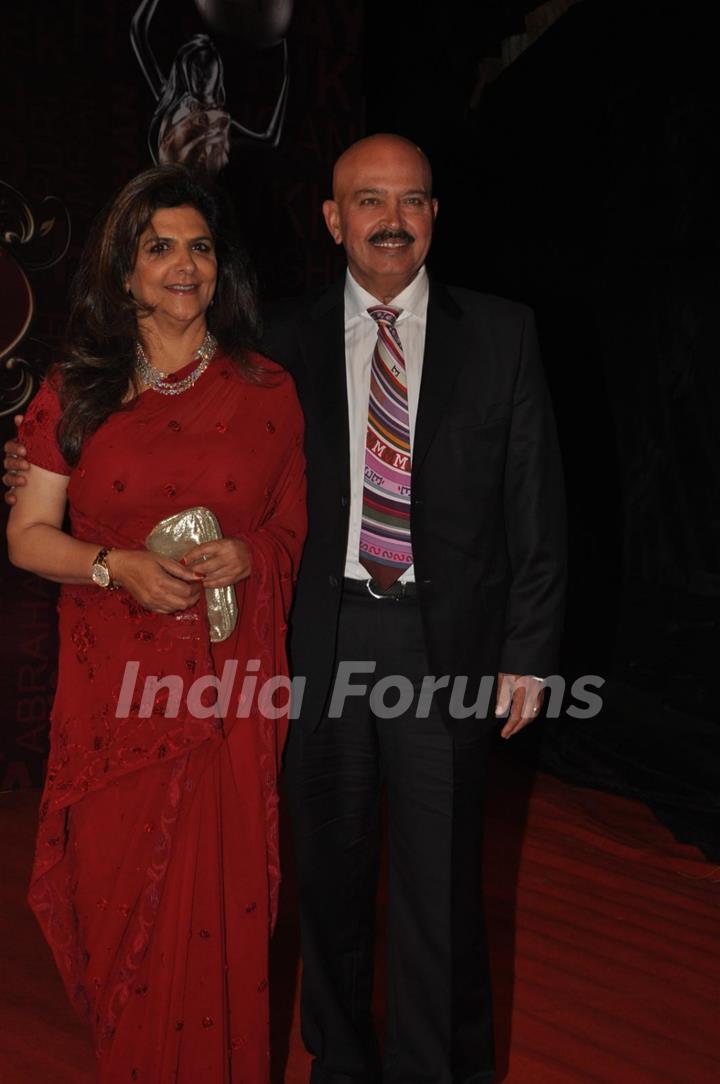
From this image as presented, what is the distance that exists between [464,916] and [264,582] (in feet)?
2.62

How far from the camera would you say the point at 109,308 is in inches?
83.9

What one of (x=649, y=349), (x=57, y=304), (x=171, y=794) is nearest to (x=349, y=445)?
(x=171, y=794)

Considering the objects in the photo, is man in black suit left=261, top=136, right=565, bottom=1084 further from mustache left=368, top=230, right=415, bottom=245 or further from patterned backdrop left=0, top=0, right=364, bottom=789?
patterned backdrop left=0, top=0, right=364, bottom=789

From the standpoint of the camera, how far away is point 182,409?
7.02 ft

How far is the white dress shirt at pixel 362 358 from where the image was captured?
2.34 meters

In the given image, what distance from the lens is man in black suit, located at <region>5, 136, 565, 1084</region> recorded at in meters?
2.31

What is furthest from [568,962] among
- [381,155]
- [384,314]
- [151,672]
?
[381,155]

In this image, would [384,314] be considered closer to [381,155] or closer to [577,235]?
[381,155]

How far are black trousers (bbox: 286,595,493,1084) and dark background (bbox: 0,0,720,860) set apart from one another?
242 cm

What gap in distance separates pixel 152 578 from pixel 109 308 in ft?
1.67

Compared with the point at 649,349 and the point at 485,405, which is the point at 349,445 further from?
the point at 649,349

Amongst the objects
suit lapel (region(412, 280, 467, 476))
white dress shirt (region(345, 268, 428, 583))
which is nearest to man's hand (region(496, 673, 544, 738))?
white dress shirt (region(345, 268, 428, 583))

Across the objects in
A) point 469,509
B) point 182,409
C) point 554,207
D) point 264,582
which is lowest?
point 264,582

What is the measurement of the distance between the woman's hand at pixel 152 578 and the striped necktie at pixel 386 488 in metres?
0.43
